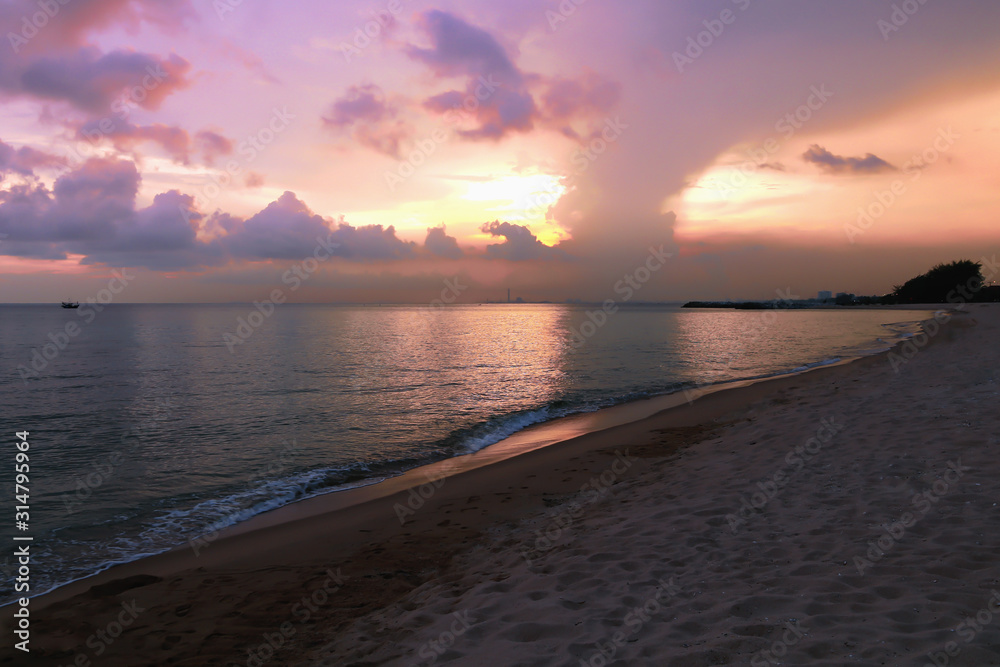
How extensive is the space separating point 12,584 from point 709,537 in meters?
11.0

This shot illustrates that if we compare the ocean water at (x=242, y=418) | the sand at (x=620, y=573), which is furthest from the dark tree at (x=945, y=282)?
the sand at (x=620, y=573)

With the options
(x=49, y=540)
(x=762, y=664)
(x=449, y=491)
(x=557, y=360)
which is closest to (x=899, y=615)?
(x=762, y=664)

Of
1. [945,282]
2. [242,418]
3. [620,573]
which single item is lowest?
[242,418]

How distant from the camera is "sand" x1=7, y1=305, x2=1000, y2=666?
4617 millimetres

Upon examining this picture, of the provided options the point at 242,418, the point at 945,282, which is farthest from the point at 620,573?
the point at 945,282

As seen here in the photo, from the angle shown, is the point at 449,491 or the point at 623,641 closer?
the point at 623,641

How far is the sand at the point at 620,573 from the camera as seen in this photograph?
4617mm

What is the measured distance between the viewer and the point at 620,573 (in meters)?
6.17

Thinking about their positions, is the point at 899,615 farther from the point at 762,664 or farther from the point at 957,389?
the point at 957,389

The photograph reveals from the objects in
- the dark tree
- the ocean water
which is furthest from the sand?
the dark tree

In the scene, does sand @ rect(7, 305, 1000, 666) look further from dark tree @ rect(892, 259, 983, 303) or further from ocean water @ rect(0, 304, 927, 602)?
dark tree @ rect(892, 259, 983, 303)

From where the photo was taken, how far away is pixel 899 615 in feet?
14.9

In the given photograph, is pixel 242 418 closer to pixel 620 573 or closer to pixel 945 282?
pixel 620 573

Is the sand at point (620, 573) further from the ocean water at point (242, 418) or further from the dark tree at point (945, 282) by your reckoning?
the dark tree at point (945, 282)
